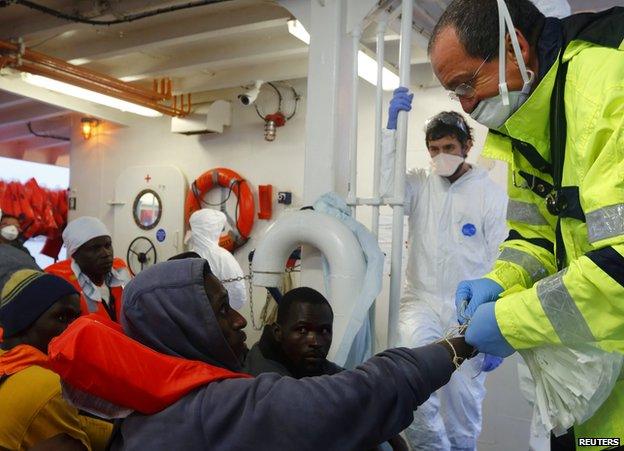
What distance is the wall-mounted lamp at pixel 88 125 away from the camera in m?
7.36

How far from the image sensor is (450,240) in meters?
3.51

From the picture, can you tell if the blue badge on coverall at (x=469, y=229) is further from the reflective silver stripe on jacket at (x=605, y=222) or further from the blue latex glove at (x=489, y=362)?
the reflective silver stripe on jacket at (x=605, y=222)

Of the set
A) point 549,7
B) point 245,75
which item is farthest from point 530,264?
point 245,75

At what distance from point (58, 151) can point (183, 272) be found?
957 centimetres

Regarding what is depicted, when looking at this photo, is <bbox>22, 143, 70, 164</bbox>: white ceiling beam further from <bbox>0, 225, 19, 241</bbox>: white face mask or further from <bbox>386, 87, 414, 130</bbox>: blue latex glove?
<bbox>386, 87, 414, 130</bbox>: blue latex glove

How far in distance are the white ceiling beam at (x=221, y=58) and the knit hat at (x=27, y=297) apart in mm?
3393

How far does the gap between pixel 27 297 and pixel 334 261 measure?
4.38 feet

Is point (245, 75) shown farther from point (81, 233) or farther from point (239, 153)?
point (81, 233)

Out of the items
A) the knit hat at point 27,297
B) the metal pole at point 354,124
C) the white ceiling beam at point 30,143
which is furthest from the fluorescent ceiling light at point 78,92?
the white ceiling beam at point 30,143

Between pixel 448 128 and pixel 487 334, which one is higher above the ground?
pixel 448 128

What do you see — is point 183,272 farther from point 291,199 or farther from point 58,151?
point 58,151

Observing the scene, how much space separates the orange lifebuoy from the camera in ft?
19.5

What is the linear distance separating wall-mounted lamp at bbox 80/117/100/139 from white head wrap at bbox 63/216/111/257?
4.11 m

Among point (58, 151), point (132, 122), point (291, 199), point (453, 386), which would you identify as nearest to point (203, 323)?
point (453, 386)
